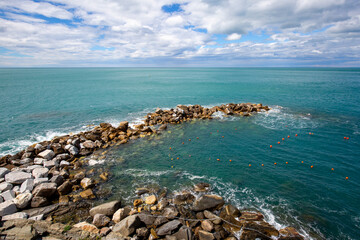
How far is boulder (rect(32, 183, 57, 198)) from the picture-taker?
46.6ft

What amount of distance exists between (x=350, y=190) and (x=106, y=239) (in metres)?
20.4

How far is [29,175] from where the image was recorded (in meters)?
16.4

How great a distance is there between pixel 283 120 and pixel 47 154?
37915 millimetres

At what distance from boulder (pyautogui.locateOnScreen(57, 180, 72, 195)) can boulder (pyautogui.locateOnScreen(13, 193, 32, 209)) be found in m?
1.97

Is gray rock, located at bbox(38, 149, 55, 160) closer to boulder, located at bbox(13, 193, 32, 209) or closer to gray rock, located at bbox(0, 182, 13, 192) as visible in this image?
gray rock, located at bbox(0, 182, 13, 192)

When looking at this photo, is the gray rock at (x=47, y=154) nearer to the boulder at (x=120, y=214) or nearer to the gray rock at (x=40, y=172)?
the gray rock at (x=40, y=172)

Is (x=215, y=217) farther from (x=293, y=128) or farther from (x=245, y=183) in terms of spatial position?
(x=293, y=128)

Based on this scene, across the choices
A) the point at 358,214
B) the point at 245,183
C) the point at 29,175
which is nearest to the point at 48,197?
the point at 29,175

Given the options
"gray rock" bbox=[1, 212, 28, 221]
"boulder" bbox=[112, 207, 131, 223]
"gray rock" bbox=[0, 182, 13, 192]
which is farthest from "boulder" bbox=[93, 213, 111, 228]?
"gray rock" bbox=[0, 182, 13, 192]

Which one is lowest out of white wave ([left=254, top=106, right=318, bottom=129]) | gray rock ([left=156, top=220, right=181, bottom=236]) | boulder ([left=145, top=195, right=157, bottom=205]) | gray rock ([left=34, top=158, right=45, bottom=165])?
boulder ([left=145, top=195, right=157, bottom=205])

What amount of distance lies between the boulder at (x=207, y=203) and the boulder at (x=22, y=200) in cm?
1290

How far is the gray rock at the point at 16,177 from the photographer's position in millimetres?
15656

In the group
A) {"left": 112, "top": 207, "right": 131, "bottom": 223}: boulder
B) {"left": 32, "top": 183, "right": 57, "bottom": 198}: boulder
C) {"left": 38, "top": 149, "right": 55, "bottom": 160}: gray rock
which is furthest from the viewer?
{"left": 38, "top": 149, "right": 55, "bottom": 160}: gray rock

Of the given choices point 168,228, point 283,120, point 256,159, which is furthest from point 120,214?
point 283,120
